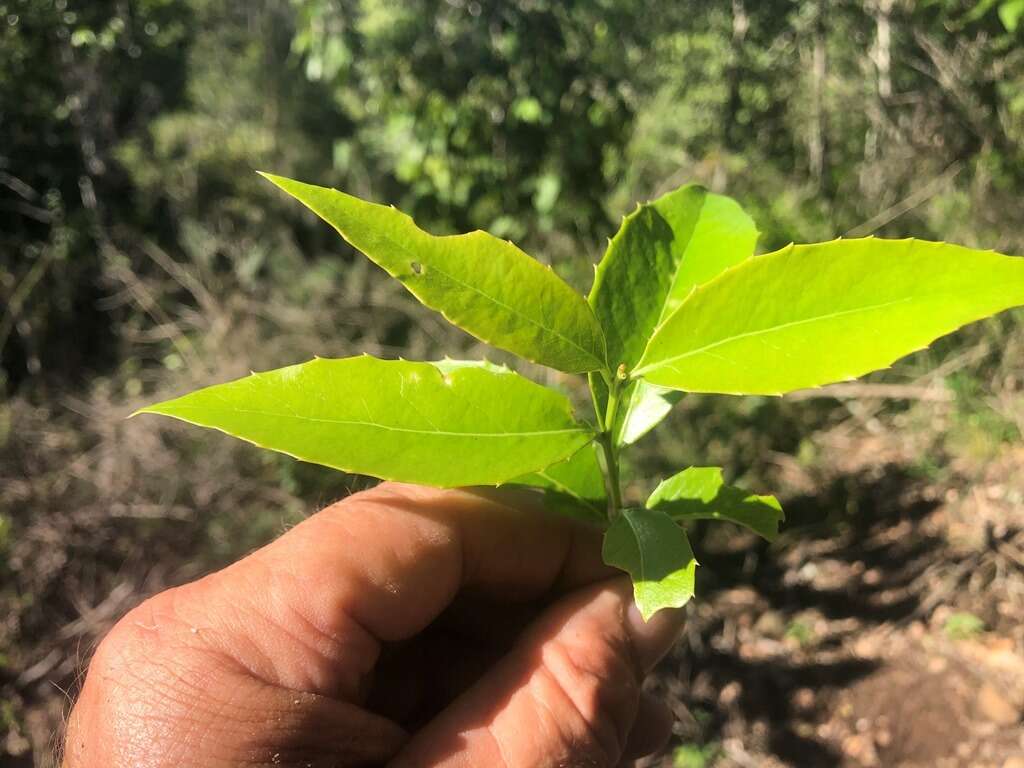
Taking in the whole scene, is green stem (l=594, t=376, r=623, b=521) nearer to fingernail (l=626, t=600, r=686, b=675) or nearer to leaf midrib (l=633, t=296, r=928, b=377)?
leaf midrib (l=633, t=296, r=928, b=377)

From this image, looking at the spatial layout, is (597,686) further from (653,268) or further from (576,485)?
(653,268)

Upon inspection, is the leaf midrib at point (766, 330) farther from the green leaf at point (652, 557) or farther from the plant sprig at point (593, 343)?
the green leaf at point (652, 557)

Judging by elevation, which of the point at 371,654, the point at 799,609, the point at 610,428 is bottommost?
the point at 799,609

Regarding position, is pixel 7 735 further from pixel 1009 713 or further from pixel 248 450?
pixel 1009 713

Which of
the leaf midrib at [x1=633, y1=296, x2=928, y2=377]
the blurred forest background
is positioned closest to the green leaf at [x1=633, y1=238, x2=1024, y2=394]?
the leaf midrib at [x1=633, y1=296, x2=928, y2=377]

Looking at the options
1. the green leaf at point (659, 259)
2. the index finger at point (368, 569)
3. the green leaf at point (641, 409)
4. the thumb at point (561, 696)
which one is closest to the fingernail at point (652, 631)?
the thumb at point (561, 696)

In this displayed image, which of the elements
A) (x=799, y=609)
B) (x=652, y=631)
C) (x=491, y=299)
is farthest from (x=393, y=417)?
(x=799, y=609)
